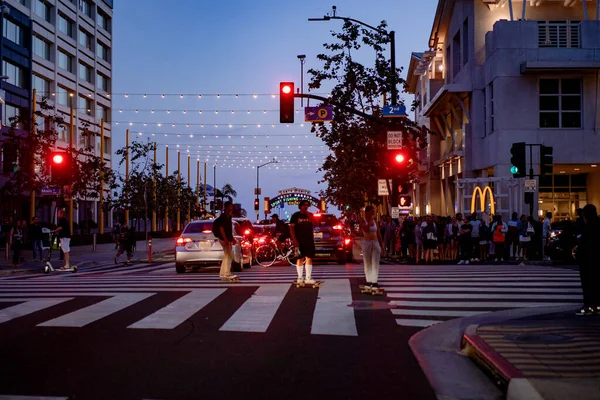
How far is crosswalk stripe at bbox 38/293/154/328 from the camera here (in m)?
10.2

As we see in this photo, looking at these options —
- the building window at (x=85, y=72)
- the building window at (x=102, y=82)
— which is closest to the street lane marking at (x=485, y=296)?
the building window at (x=85, y=72)

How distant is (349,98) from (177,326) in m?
27.9

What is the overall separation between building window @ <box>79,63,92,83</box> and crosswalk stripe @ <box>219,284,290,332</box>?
55625 mm

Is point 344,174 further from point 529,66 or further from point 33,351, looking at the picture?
point 33,351

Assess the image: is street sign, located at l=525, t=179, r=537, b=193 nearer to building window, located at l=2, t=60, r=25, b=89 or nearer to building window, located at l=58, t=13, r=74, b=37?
building window, located at l=2, t=60, r=25, b=89

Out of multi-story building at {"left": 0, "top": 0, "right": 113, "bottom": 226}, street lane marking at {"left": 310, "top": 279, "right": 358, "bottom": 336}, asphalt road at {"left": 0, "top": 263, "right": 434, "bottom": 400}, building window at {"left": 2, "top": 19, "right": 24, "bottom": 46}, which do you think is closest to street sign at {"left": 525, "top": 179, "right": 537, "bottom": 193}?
street lane marking at {"left": 310, "top": 279, "right": 358, "bottom": 336}

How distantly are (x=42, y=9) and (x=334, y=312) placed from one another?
52.7m

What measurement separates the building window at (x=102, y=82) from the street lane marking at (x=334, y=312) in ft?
195

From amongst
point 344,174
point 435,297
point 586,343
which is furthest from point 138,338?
point 344,174

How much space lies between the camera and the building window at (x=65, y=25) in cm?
6078

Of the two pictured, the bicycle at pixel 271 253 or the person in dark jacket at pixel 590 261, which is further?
the bicycle at pixel 271 253

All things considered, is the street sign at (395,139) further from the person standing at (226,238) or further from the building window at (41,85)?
the building window at (41,85)

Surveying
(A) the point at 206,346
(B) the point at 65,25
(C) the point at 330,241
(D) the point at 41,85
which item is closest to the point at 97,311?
(A) the point at 206,346

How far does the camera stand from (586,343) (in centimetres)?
805
